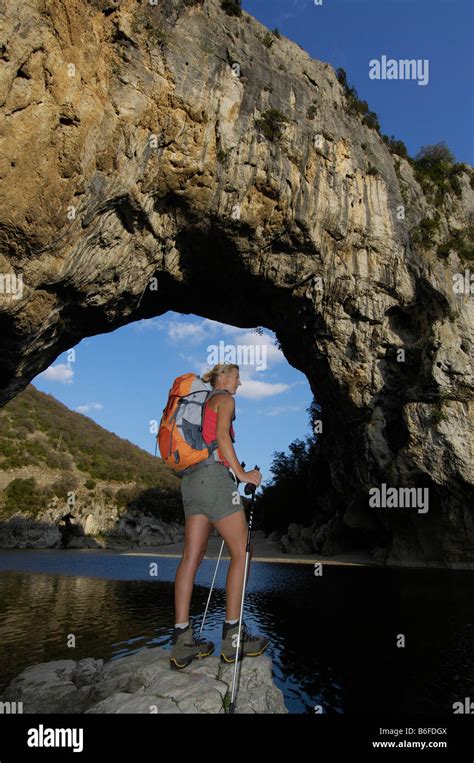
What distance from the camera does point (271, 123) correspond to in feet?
62.8

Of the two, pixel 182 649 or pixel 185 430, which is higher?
pixel 185 430

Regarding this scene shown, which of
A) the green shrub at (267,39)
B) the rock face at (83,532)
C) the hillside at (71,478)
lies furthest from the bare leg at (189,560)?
the hillside at (71,478)

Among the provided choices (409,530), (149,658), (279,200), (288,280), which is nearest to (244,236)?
(279,200)

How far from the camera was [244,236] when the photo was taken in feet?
66.4

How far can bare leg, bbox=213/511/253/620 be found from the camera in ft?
14.8

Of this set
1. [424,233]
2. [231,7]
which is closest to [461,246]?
[424,233]

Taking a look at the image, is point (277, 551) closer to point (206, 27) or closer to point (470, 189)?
point (470, 189)

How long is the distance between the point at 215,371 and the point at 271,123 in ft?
58.4

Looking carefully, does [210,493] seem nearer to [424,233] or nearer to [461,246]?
[424,233]

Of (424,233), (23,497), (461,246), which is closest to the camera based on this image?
(424,233)

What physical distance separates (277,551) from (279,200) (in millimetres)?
30101

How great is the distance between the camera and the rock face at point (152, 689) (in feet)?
13.5

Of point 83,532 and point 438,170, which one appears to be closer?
point 438,170

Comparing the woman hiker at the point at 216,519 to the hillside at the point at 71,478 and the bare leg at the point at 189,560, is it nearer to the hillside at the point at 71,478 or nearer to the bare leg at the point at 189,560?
the bare leg at the point at 189,560
